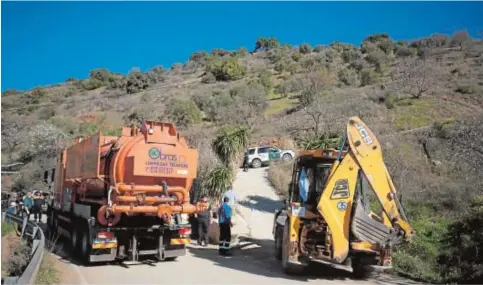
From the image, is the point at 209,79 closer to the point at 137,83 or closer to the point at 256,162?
the point at 137,83

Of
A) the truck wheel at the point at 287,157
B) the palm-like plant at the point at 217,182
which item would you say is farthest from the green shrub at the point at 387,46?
the palm-like plant at the point at 217,182

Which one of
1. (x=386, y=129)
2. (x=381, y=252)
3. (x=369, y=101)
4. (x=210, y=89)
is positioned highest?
(x=210, y=89)

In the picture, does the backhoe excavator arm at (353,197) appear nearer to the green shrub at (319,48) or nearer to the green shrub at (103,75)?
the green shrub at (103,75)

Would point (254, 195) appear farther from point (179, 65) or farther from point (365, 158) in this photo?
point (179, 65)

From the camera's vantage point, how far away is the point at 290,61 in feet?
232

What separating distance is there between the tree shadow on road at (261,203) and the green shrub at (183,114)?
65.4 ft

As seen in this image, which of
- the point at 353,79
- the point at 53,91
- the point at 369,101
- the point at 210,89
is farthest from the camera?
the point at 53,91

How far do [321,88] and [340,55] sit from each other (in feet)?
94.2

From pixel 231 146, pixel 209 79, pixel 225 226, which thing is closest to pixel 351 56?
pixel 209 79

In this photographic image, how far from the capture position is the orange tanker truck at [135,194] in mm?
9906

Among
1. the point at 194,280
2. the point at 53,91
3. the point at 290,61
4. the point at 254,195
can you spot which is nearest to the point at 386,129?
the point at 254,195

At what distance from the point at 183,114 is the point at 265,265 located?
1226 inches

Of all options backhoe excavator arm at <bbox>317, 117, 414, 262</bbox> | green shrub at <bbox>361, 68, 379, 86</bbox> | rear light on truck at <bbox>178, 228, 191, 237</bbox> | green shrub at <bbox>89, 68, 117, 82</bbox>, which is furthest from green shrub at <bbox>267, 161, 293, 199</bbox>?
green shrub at <bbox>89, 68, 117, 82</bbox>

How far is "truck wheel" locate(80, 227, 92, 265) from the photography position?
10.6m
